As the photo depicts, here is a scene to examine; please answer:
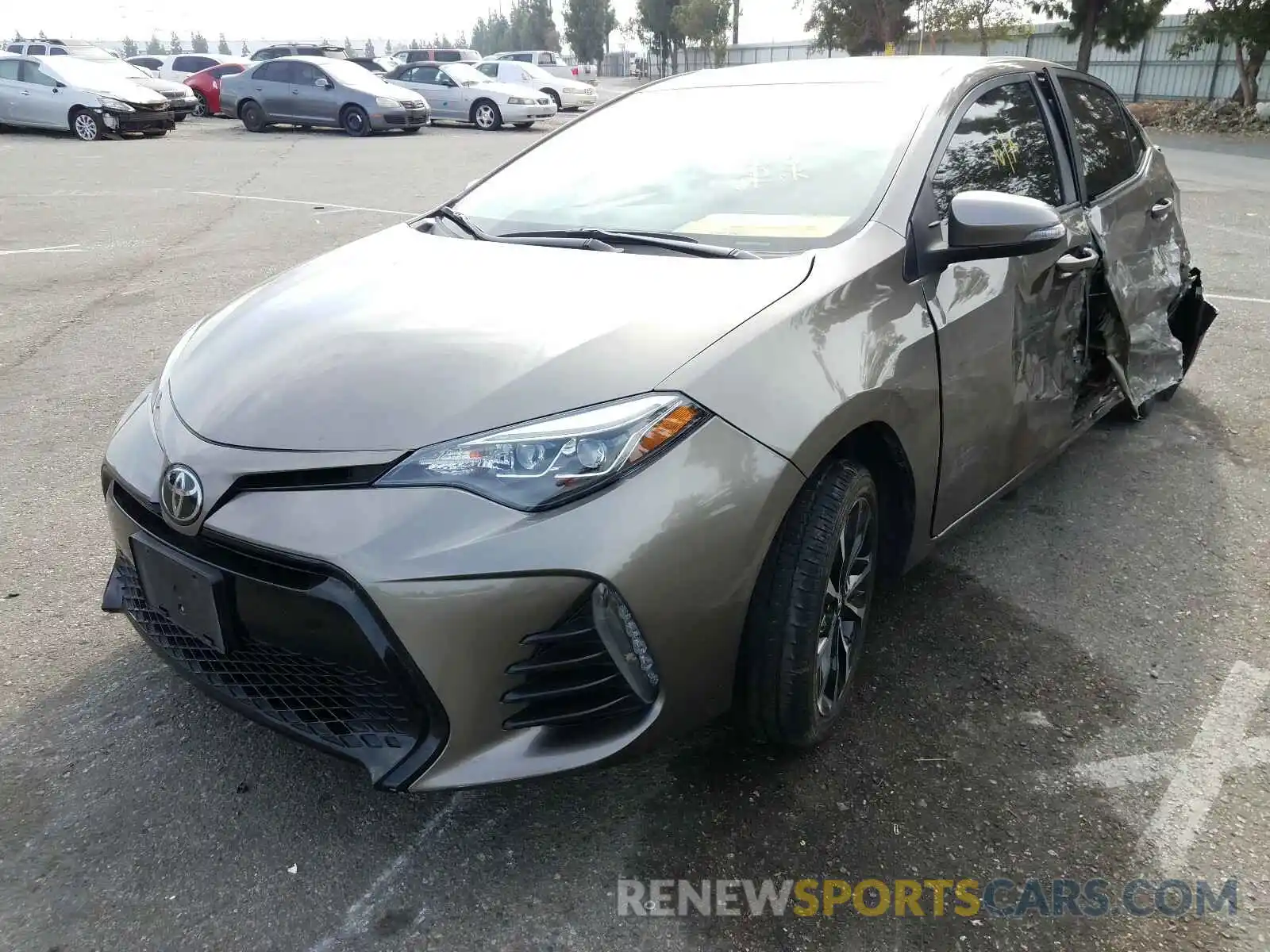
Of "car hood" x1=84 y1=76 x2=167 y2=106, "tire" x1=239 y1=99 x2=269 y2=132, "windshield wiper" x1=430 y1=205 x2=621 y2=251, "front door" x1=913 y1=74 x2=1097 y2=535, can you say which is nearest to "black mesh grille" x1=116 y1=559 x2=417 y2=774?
"windshield wiper" x1=430 y1=205 x2=621 y2=251

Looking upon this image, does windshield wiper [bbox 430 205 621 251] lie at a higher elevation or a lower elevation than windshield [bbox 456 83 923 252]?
lower

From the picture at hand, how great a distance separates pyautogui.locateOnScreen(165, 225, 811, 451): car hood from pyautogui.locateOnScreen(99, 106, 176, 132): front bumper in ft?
61.4

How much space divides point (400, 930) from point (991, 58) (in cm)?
313

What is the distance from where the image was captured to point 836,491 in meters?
2.19

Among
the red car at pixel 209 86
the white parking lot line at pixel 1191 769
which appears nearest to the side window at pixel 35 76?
the red car at pixel 209 86

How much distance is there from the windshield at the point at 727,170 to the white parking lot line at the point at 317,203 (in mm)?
7234

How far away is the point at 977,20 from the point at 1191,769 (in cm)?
3847

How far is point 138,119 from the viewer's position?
18.4 meters

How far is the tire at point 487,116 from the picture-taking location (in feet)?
74.6

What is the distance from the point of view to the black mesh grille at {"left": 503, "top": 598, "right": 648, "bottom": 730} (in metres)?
1.80

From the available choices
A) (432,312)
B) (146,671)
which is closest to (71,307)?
(146,671)

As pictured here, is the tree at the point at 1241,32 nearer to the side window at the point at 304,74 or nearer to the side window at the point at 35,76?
the side window at the point at 304,74

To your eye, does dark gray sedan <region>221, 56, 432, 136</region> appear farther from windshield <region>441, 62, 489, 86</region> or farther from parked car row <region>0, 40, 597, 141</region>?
windshield <region>441, 62, 489, 86</region>

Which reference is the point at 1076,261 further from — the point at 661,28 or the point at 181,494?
the point at 661,28
